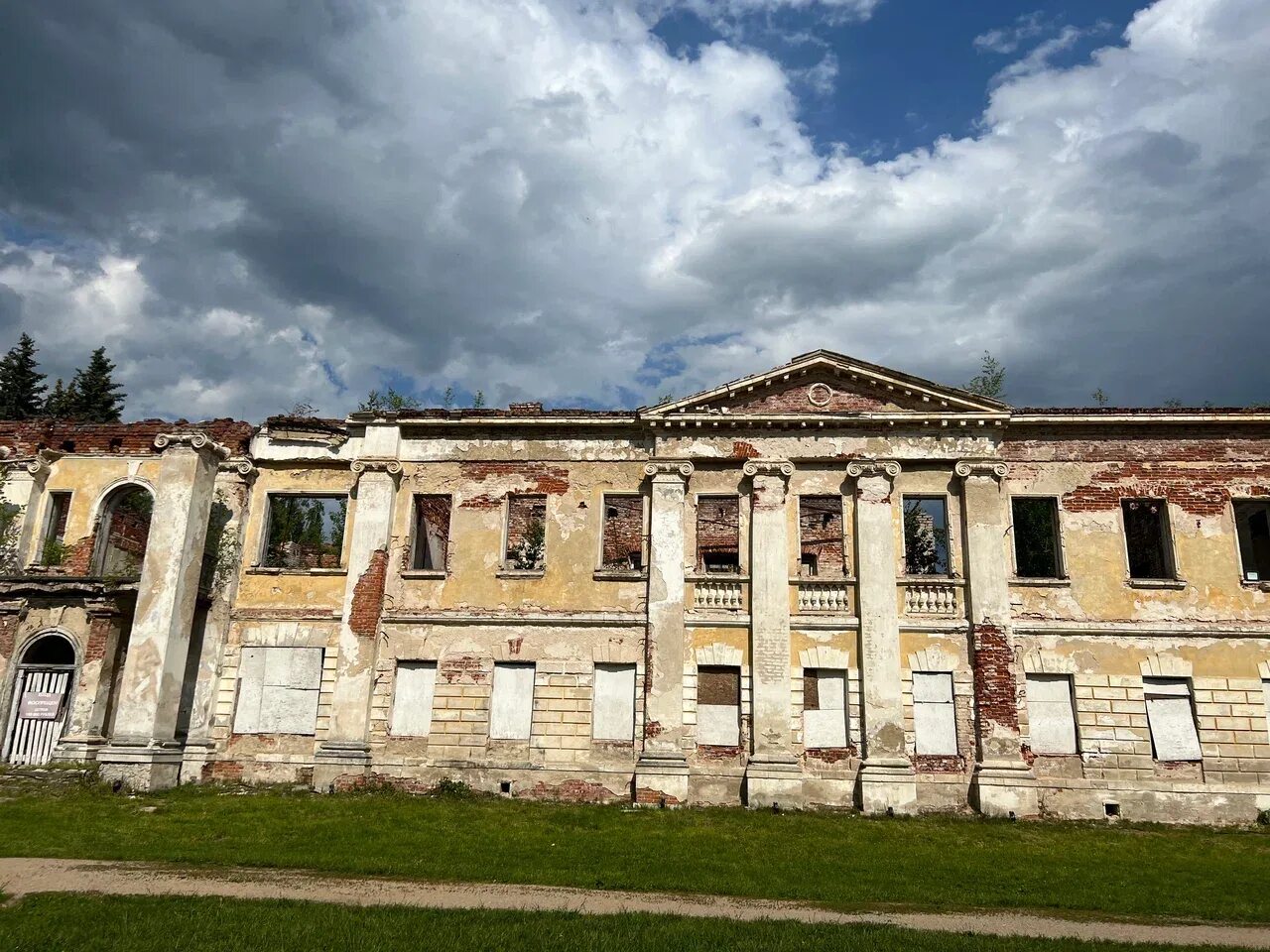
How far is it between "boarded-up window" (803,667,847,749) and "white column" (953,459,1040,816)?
2.57 metres

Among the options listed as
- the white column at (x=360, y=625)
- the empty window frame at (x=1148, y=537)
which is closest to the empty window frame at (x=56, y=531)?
the white column at (x=360, y=625)

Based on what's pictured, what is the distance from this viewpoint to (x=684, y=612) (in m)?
19.1

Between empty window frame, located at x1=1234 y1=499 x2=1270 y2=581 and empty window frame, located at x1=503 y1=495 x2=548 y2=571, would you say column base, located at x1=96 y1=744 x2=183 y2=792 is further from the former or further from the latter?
empty window frame, located at x1=1234 y1=499 x2=1270 y2=581

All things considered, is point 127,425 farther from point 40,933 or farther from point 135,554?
point 40,933

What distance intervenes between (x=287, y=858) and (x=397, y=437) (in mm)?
10623

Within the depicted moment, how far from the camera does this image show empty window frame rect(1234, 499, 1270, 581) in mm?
19609

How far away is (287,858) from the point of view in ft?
39.2

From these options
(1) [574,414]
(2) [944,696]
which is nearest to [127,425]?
(1) [574,414]

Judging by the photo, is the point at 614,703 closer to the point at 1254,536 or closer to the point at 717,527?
the point at 717,527

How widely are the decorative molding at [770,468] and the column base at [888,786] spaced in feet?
19.8

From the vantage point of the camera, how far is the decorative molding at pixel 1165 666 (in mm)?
18000

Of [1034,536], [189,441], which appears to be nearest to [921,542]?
[1034,536]

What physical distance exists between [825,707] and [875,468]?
5.07m

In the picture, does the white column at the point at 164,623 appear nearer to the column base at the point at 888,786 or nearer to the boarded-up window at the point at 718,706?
the boarded-up window at the point at 718,706
